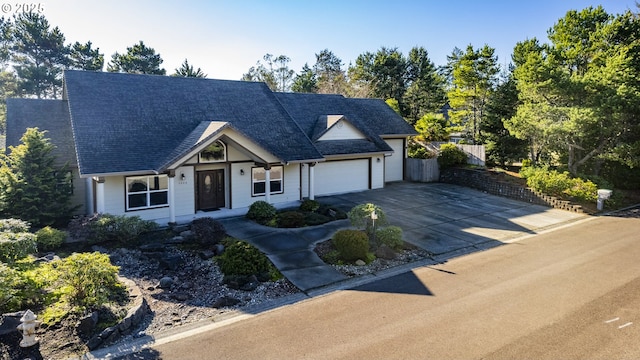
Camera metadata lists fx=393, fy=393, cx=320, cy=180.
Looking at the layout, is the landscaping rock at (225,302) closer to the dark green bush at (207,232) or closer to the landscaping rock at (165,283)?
the landscaping rock at (165,283)

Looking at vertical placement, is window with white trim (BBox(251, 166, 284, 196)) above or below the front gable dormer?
below

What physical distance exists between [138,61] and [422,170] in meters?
34.7

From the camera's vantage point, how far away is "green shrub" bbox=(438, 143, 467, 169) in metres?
27.9

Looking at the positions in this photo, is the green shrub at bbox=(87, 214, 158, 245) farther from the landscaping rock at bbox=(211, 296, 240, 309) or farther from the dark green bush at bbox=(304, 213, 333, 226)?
the dark green bush at bbox=(304, 213, 333, 226)

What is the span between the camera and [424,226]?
17.2 m

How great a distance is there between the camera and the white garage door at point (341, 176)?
2320 centimetres

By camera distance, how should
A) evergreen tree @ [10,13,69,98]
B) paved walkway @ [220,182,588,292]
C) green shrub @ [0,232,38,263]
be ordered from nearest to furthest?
1. green shrub @ [0,232,38,263]
2. paved walkway @ [220,182,588,292]
3. evergreen tree @ [10,13,69,98]

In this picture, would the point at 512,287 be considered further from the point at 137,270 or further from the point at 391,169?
the point at 391,169

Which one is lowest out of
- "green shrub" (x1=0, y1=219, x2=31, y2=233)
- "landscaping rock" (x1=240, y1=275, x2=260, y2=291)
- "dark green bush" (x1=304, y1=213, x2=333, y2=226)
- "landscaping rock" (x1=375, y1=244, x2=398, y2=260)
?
"landscaping rock" (x1=240, y1=275, x2=260, y2=291)

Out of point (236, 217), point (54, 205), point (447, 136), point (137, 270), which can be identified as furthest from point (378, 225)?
point (447, 136)

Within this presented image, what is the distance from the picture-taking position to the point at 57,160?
17719mm

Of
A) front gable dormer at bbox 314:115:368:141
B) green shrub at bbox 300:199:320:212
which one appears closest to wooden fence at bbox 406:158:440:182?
front gable dormer at bbox 314:115:368:141

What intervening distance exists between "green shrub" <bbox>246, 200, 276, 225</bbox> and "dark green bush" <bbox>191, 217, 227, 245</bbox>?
10.2 ft

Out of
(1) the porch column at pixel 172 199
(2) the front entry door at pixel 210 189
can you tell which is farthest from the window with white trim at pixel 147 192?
(2) the front entry door at pixel 210 189
